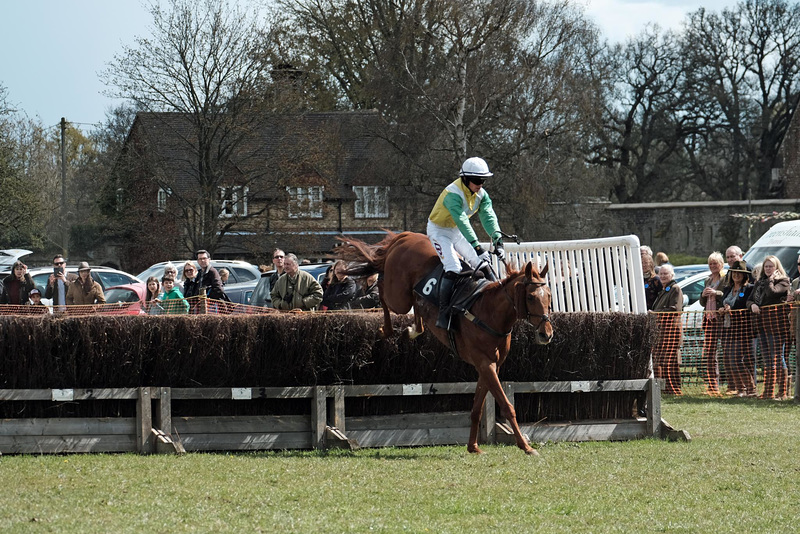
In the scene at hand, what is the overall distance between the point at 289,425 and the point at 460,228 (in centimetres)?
261

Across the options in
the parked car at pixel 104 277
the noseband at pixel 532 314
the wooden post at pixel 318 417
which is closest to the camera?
the noseband at pixel 532 314

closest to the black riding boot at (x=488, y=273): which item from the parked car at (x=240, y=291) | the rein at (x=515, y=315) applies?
the rein at (x=515, y=315)

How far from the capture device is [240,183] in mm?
44469

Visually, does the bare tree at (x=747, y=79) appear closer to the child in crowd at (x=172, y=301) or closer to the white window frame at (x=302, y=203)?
the white window frame at (x=302, y=203)

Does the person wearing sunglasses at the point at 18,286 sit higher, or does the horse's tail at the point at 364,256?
the horse's tail at the point at 364,256

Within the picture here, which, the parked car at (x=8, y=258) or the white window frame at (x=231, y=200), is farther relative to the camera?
the white window frame at (x=231, y=200)

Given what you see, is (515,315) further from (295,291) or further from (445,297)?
(295,291)

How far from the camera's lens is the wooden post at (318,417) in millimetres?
10562

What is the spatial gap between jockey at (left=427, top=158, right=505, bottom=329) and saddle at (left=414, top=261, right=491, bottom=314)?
0.07 meters

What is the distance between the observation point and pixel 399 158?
1807 inches

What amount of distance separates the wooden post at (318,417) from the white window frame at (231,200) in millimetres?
33911

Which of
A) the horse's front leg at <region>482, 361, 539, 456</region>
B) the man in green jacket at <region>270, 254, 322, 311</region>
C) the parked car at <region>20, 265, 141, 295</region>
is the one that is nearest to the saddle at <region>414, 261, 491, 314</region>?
the horse's front leg at <region>482, 361, 539, 456</region>

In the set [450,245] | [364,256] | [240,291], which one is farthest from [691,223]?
[450,245]

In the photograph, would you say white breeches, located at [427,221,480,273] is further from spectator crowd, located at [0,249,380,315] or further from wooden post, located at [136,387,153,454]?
wooden post, located at [136,387,153,454]
